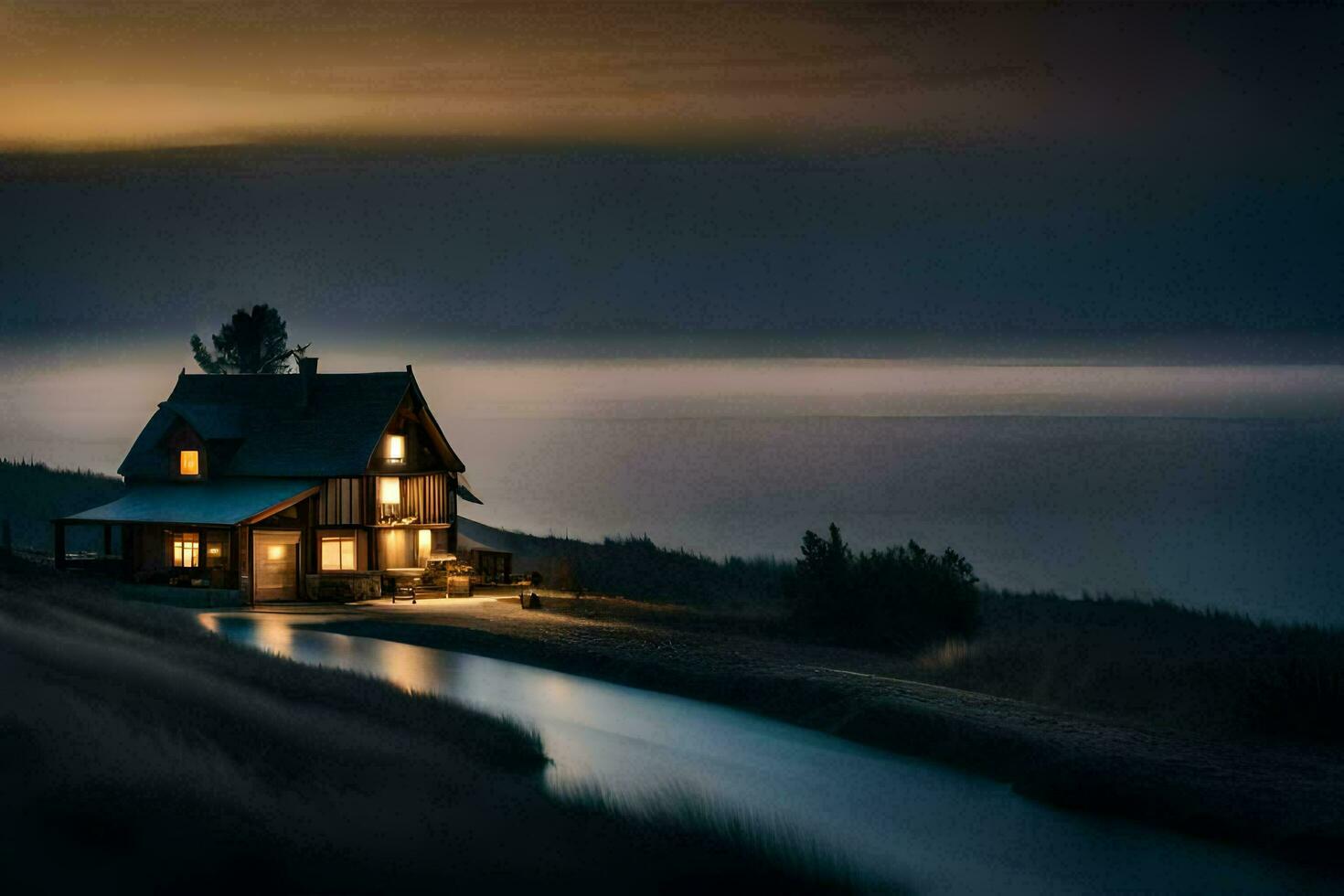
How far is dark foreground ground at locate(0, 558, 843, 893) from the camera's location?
14.4 m

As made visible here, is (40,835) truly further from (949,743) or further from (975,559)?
(975,559)

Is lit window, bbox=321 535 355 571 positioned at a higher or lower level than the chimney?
lower

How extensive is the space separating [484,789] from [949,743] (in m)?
8.64

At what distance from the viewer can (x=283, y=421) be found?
47688 mm

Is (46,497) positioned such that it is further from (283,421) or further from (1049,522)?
(1049,522)

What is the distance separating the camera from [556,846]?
53.7 ft

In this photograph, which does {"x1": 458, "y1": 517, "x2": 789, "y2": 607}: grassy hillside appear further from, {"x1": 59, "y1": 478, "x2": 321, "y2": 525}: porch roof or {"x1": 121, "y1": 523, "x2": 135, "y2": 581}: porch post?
{"x1": 121, "y1": 523, "x2": 135, "y2": 581}: porch post

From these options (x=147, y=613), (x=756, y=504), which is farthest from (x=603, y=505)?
(x=147, y=613)

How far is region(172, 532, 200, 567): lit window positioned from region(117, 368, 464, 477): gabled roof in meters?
2.43

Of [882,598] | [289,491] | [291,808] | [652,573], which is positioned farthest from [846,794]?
[652,573]

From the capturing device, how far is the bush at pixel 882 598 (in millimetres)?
37812

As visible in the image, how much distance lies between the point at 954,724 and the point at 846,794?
3742mm

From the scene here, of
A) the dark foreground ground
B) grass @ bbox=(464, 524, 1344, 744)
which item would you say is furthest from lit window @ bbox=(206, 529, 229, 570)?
the dark foreground ground

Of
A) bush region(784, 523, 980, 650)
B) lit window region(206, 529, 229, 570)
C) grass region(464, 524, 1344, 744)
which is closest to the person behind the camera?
grass region(464, 524, 1344, 744)
